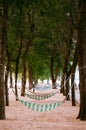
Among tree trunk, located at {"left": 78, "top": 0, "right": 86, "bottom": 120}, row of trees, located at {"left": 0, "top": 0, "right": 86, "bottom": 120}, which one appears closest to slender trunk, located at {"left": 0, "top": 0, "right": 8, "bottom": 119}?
row of trees, located at {"left": 0, "top": 0, "right": 86, "bottom": 120}

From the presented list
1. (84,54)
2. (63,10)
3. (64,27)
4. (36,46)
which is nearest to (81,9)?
(84,54)

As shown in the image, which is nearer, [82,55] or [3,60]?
[82,55]

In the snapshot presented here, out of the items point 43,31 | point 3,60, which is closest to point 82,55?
point 3,60

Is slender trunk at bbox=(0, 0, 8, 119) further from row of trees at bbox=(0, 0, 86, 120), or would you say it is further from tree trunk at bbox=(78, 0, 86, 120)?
tree trunk at bbox=(78, 0, 86, 120)

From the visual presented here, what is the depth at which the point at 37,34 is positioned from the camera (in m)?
29.0

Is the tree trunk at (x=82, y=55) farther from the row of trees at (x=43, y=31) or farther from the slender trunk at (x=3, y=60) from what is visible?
the slender trunk at (x=3, y=60)

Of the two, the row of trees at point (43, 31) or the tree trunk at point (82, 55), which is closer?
the tree trunk at point (82, 55)

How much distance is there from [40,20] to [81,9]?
1247cm

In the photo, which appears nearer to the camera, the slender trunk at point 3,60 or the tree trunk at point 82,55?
the tree trunk at point 82,55

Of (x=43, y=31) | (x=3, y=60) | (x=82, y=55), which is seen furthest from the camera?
(x=43, y=31)

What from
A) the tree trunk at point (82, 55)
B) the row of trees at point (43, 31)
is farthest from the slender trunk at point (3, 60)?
the tree trunk at point (82, 55)

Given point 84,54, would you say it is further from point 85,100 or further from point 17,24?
point 17,24

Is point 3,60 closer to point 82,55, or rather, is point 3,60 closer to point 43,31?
point 82,55

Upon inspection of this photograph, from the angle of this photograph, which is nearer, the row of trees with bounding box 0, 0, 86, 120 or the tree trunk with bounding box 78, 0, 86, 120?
the tree trunk with bounding box 78, 0, 86, 120
